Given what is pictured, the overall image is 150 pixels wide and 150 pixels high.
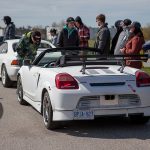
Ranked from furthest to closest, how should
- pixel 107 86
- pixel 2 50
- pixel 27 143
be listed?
pixel 2 50
pixel 107 86
pixel 27 143

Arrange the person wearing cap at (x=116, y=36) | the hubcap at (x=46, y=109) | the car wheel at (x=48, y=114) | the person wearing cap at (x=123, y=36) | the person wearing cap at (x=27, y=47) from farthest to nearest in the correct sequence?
the person wearing cap at (x=116, y=36) → the person wearing cap at (x=123, y=36) → the person wearing cap at (x=27, y=47) → the hubcap at (x=46, y=109) → the car wheel at (x=48, y=114)

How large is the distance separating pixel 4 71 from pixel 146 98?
6.45 m

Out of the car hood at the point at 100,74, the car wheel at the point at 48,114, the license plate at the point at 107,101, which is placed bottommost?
the car wheel at the point at 48,114

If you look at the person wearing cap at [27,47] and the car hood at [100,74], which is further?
the person wearing cap at [27,47]

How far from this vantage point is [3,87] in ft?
41.4

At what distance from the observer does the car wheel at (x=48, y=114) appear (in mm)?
7016

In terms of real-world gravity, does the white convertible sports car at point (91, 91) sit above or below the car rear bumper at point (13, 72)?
above

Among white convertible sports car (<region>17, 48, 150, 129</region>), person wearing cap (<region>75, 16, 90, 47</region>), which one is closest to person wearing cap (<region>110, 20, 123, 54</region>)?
person wearing cap (<region>75, 16, 90, 47</region>)

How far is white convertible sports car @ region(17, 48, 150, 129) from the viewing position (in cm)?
677

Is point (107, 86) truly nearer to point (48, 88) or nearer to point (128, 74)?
point (128, 74)

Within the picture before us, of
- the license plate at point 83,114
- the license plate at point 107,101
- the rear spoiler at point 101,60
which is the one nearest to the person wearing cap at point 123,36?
the rear spoiler at point 101,60

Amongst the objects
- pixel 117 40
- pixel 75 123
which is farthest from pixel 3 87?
pixel 75 123

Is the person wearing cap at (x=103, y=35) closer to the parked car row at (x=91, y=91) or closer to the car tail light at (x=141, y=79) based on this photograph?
the parked car row at (x=91, y=91)

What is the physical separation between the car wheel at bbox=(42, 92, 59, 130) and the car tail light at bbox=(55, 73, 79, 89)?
39 centimetres
